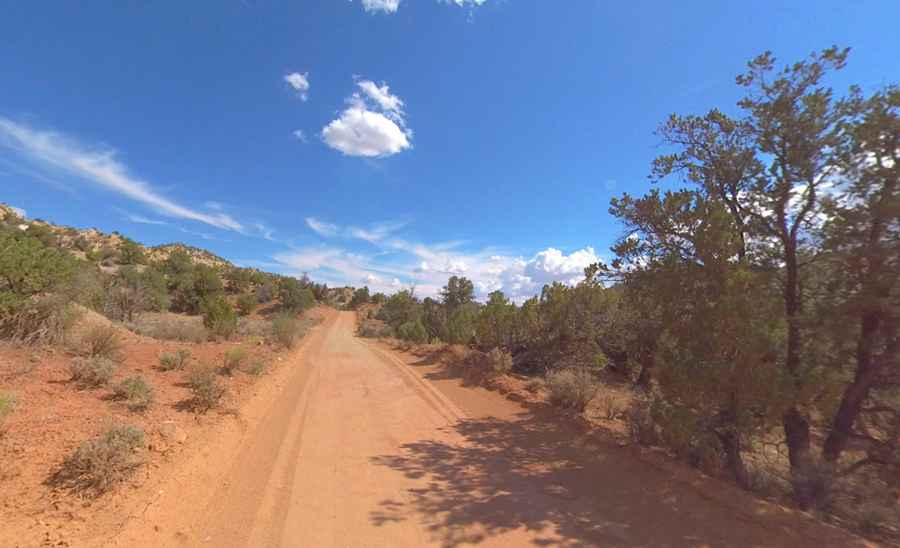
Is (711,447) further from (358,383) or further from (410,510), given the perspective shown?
(358,383)

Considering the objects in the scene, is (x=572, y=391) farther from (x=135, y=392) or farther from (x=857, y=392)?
(x=135, y=392)

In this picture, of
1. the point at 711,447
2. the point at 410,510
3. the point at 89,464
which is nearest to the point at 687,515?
the point at 711,447

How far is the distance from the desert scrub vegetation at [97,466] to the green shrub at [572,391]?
308 inches

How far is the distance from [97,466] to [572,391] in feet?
26.8

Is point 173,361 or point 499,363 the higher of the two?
point 499,363

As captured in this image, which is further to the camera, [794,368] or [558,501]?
[794,368]

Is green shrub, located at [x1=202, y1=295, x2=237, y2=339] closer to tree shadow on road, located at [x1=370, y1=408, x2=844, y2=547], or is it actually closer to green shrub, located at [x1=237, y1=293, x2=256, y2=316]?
tree shadow on road, located at [x1=370, y1=408, x2=844, y2=547]

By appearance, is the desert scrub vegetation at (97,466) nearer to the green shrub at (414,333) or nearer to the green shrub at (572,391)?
the green shrub at (572,391)

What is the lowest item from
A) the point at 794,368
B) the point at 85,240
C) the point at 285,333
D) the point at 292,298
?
the point at 285,333

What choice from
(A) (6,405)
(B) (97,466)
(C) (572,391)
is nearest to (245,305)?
(A) (6,405)

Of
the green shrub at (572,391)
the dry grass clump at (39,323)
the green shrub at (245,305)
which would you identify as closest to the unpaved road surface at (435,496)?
the green shrub at (572,391)

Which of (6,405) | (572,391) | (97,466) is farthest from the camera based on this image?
(572,391)

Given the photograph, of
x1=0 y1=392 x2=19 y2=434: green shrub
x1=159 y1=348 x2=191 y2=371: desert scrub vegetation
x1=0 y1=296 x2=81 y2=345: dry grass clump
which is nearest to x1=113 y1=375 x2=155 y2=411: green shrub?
x1=0 y1=392 x2=19 y2=434: green shrub

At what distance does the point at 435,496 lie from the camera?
4.71m
